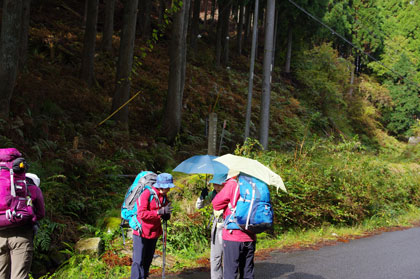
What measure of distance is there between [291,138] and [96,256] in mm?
19291

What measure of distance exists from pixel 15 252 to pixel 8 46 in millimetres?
7962

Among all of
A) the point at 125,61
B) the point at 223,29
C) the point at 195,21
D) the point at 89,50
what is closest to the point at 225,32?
the point at 223,29

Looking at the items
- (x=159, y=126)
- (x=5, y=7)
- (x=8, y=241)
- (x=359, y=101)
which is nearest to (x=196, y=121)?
(x=159, y=126)

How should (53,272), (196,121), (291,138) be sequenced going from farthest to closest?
(291,138), (196,121), (53,272)

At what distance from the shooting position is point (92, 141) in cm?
1377

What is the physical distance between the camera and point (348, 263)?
27.1 ft

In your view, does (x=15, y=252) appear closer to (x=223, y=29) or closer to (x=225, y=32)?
(x=225, y=32)

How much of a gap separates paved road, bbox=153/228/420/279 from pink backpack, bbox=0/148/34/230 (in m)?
3.13

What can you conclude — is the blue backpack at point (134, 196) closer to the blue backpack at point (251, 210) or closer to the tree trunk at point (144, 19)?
the blue backpack at point (251, 210)

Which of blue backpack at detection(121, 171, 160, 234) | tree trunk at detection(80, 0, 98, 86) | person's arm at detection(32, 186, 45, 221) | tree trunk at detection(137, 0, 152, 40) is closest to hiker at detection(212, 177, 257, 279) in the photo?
blue backpack at detection(121, 171, 160, 234)

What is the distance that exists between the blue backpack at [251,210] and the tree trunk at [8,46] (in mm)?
8429

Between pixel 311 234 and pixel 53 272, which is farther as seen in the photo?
pixel 311 234

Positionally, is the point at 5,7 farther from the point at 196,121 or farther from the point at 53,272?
the point at 196,121

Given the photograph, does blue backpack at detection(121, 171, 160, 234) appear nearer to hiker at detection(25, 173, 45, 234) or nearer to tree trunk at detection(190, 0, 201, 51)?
hiker at detection(25, 173, 45, 234)
